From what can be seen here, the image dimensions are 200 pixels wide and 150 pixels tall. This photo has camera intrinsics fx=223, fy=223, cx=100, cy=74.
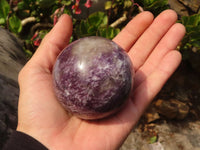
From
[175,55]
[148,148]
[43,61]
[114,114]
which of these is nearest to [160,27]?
[175,55]

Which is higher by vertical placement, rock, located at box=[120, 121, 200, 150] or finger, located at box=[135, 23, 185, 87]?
finger, located at box=[135, 23, 185, 87]

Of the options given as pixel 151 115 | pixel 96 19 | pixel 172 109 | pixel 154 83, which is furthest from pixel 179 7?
pixel 154 83

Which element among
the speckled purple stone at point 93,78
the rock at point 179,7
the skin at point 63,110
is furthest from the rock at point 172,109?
the speckled purple stone at point 93,78

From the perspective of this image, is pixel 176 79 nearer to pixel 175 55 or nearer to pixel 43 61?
pixel 175 55

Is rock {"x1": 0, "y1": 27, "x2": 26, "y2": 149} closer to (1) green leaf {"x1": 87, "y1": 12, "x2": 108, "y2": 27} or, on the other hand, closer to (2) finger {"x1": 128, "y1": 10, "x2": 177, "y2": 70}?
(1) green leaf {"x1": 87, "y1": 12, "x2": 108, "y2": 27}

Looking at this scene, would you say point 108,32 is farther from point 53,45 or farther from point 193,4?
point 193,4

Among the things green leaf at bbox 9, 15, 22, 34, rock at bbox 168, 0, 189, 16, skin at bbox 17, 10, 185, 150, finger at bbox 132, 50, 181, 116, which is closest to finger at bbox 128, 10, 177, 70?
skin at bbox 17, 10, 185, 150

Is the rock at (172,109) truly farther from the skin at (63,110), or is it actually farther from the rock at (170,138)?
the skin at (63,110)
